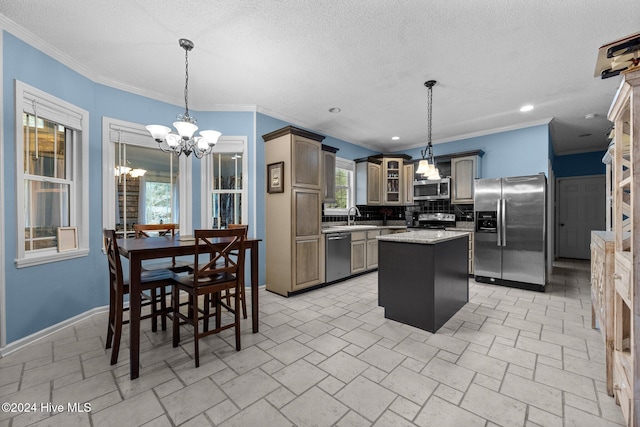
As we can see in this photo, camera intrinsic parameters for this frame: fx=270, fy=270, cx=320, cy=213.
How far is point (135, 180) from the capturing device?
11.7ft

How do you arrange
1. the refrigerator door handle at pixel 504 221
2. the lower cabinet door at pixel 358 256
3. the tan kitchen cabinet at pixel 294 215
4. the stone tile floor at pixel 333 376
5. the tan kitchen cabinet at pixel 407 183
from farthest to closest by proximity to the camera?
the tan kitchen cabinet at pixel 407 183 < the lower cabinet door at pixel 358 256 < the refrigerator door handle at pixel 504 221 < the tan kitchen cabinet at pixel 294 215 < the stone tile floor at pixel 333 376

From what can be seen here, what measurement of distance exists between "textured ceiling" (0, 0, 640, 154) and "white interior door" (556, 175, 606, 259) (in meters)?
3.22

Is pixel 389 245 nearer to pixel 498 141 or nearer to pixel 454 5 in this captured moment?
pixel 454 5

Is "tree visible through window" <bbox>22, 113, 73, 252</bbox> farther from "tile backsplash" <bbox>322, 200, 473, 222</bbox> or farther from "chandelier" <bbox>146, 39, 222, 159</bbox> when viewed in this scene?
"tile backsplash" <bbox>322, 200, 473, 222</bbox>

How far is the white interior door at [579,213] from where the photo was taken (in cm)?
639

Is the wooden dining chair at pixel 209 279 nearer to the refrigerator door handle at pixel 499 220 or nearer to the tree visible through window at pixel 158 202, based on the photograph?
the tree visible through window at pixel 158 202

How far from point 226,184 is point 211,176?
9.5 inches

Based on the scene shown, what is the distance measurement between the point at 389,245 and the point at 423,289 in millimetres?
568

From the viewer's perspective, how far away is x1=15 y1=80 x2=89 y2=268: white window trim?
241 centimetres

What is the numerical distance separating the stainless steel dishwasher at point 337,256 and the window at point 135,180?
7.57ft

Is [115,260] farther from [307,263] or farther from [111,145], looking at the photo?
[307,263]

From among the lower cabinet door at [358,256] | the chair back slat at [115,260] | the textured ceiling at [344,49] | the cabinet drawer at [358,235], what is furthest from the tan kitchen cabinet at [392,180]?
the chair back slat at [115,260]

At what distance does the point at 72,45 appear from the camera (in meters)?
2.62

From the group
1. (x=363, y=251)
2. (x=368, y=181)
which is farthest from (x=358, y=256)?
(x=368, y=181)
